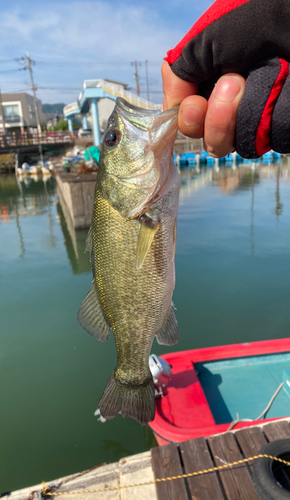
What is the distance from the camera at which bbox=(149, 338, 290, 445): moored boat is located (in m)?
3.30

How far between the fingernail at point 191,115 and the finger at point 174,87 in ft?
0.38

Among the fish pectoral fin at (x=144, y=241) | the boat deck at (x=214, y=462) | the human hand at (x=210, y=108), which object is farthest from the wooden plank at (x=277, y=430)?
the human hand at (x=210, y=108)

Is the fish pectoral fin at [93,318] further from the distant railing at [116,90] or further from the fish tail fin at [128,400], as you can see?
the distant railing at [116,90]

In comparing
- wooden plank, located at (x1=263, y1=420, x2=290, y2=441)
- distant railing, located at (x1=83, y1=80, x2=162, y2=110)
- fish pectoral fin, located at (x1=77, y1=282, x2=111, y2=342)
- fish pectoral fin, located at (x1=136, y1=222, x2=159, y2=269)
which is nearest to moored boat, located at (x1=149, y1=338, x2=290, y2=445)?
wooden plank, located at (x1=263, y1=420, x2=290, y2=441)

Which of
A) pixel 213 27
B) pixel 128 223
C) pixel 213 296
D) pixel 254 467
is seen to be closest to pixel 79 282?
pixel 213 296

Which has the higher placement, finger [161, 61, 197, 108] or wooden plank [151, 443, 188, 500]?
finger [161, 61, 197, 108]

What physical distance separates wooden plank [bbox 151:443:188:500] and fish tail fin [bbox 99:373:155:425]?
135 centimetres

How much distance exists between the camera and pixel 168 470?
278 cm

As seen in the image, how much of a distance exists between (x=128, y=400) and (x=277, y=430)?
1.88 metres

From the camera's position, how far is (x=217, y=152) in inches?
52.1

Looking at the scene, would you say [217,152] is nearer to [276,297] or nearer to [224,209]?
[276,297]

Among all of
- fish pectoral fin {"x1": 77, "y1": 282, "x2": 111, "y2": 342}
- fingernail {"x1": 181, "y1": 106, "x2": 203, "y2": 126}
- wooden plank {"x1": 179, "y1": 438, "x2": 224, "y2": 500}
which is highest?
fingernail {"x1": 181, "y1": 106, "x2": 203, "y2": 126}

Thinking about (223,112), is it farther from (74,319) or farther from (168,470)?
(74,319)

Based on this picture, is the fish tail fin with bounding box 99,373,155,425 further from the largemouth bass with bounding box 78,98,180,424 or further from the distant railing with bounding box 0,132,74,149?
the distant railing with bounding box 0,132,74,149
